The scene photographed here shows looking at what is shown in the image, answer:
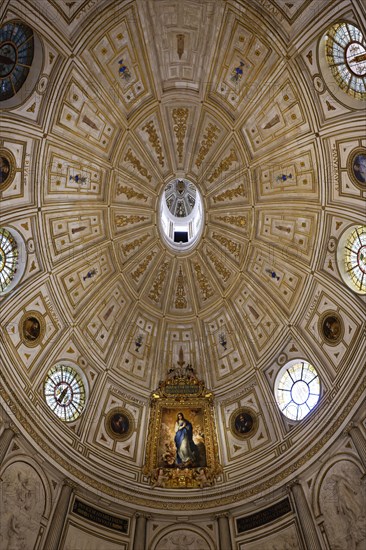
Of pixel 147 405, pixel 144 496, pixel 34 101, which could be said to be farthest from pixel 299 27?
pixel 144 496

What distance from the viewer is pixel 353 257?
23578 millimetres

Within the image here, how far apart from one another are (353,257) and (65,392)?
13.5 m

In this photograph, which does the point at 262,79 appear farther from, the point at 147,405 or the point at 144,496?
the point at 144,496

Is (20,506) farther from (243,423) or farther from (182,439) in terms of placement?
(243,423)

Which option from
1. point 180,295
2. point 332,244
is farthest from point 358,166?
point 180,295

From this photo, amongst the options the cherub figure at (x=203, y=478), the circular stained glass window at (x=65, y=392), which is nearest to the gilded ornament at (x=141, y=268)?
the circular stained glass window at (x=65, y=392)

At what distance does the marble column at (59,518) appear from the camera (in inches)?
813

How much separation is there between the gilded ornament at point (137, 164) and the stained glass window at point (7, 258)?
699cm

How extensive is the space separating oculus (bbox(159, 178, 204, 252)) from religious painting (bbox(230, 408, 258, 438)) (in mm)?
8508

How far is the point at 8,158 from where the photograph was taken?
71.6 feet

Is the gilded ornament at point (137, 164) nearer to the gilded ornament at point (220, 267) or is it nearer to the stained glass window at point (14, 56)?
the gilded ornament at point (220, 267)

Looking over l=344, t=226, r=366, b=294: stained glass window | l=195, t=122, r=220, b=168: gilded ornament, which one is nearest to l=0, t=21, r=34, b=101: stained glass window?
l=195, t=122, r=220, b=168: gilded ornament

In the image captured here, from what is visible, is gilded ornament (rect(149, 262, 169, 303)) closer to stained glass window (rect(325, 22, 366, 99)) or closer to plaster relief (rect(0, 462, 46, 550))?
plaster relief (rect(0, 462, 46, 550))

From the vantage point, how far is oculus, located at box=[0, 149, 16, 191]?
70.7ft
